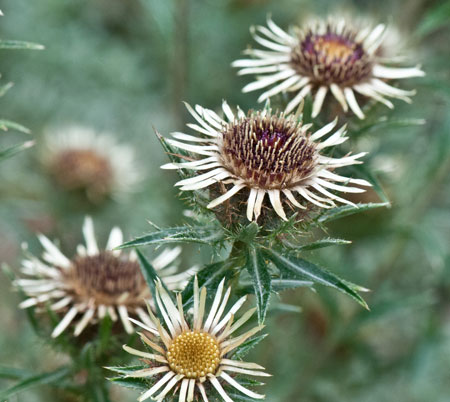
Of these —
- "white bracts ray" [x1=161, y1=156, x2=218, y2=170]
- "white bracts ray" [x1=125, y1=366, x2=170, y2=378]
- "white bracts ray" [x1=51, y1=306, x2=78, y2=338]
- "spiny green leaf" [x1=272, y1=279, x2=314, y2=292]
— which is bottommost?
"white bracts ray" [x1=125, y1=366, x2=170, y2=378]

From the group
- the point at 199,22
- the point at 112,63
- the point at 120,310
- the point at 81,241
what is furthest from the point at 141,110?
the point at 120,310

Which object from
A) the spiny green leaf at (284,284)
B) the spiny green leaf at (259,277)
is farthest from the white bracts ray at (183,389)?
the spiny green leaf at (284,284)

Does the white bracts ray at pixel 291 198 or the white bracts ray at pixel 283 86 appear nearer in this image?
the white bracts ray at pixel 291 198

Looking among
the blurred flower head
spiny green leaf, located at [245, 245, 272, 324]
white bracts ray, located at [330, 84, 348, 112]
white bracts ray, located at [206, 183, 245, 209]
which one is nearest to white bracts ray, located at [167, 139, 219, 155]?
white bracts ray, located at [206, 183, 245, 209]

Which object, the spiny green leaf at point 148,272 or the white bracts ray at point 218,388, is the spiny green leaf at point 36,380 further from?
the white bracts ray at point 218,388

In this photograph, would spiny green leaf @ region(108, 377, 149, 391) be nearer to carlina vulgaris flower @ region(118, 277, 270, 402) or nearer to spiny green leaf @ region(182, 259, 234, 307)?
carlina vulgaris flower @ region(118, 277, 270, 402)

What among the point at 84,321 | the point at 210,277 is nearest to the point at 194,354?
the point at 210,277
